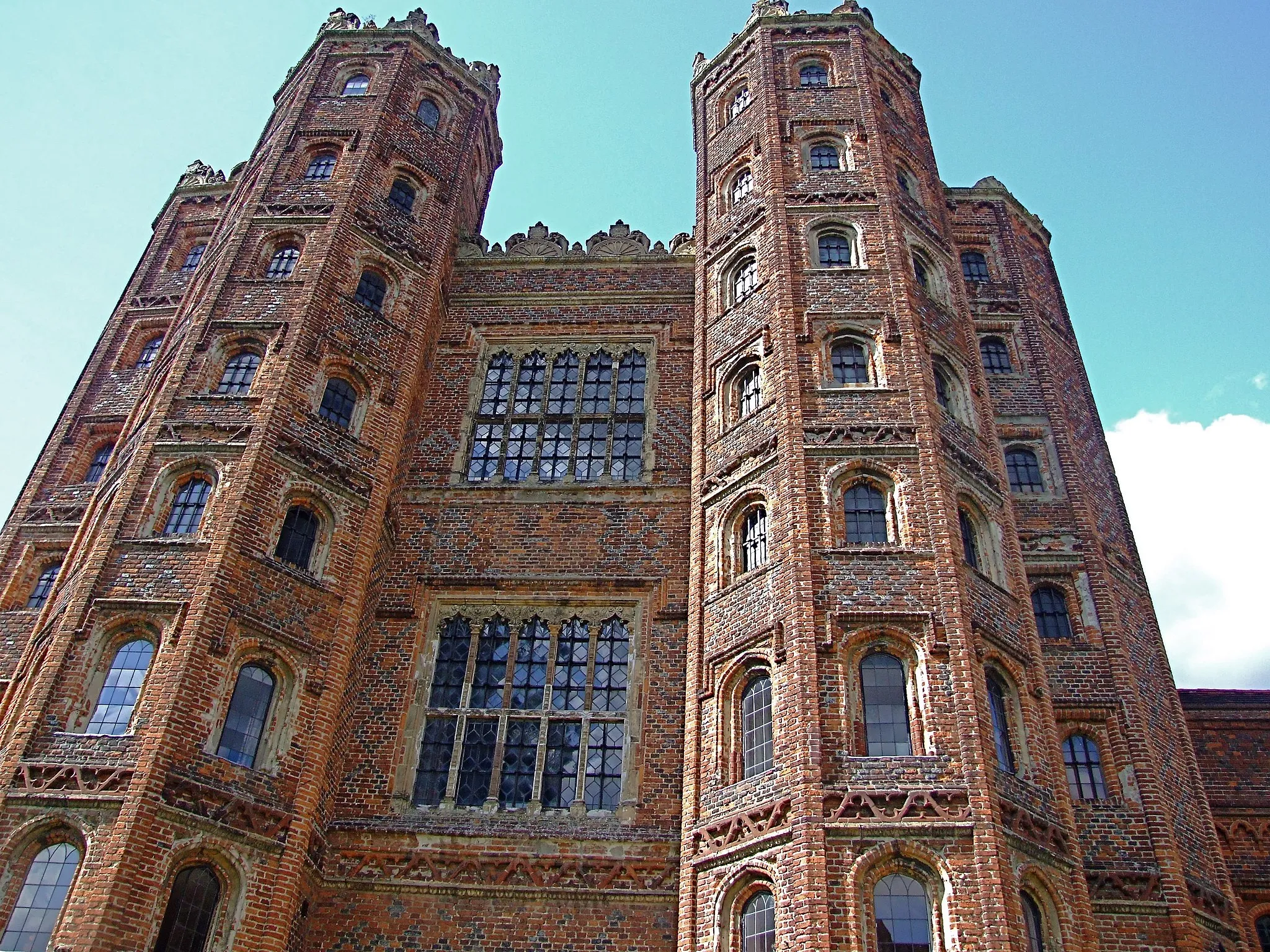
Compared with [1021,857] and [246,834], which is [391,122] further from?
[1021,857]

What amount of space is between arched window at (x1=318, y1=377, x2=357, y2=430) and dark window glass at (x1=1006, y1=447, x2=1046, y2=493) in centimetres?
1299

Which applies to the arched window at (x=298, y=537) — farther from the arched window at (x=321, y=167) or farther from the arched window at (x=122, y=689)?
the arched window at (x=321, y=167)

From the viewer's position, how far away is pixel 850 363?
2008 centimetres

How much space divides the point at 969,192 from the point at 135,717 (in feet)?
73.7

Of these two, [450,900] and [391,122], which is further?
[391,122]

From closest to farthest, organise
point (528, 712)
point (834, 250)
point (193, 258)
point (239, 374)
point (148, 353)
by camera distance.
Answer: point (528, 712) < point (239, 374) < point (834, 250) < point (148, 353) < point (193, 258)

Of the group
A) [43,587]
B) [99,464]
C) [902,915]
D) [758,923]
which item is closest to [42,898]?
[758,923]

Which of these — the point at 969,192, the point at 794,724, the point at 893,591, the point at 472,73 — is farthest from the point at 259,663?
the point at 969,192

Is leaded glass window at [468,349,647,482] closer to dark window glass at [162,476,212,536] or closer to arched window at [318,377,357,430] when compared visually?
arched window at [318,377,357,430]

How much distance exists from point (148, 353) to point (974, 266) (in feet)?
68.4

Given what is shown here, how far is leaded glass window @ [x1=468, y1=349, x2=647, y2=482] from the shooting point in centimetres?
2200

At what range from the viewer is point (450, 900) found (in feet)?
54.5

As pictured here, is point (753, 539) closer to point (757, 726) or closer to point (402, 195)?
point (757, 726)

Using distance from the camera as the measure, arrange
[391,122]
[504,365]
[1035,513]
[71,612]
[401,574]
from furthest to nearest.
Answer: [391,122], [504,365], [1035,513], [401,574], [71,612]
